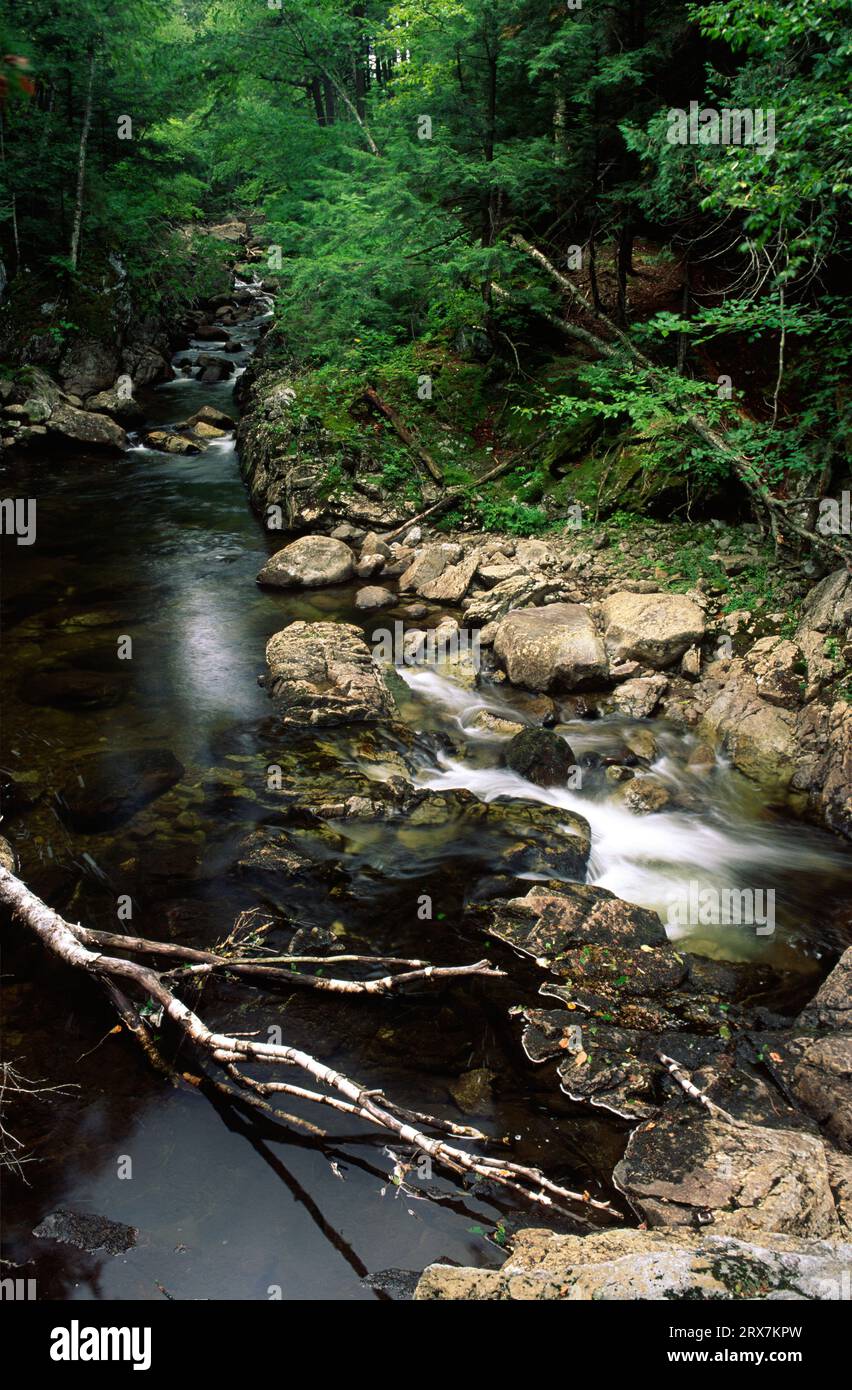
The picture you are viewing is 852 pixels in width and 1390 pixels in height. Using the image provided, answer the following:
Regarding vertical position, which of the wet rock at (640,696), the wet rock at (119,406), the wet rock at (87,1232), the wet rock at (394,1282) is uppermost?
the wet rock at (119,406)

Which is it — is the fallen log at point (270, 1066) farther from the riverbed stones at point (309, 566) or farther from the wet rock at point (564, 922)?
the riverbed stones at point (309, 566)

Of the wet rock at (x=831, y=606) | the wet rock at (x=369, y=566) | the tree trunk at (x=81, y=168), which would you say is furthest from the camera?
the tree trunk at (x=81, y=168)

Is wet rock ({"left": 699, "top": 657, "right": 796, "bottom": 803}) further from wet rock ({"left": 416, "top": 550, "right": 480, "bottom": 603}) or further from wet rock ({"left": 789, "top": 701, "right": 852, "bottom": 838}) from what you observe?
wet rock ({"left": 416, "top": 550, "right": 480, "bottom": 603})

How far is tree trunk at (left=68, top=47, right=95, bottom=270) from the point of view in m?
19.2

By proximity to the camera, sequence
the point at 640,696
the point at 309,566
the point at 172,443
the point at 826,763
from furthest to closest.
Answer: the point at 172,443
the point at 309,566
the point at 640,696
the point at 826,763

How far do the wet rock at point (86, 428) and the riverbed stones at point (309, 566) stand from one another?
7.99 m

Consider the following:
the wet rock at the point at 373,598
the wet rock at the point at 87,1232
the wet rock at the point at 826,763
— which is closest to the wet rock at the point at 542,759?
the wet rock at the point at 826,763

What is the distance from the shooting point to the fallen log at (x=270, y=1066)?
3480 mm

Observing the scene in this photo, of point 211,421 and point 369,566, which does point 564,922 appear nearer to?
point 369,566

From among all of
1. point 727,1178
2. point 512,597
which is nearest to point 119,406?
point 512,597

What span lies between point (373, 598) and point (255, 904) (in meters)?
6.50

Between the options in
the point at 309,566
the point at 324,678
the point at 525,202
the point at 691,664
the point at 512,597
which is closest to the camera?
the point at 691,664

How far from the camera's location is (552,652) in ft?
31.2

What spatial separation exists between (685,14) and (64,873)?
13.6 meters
